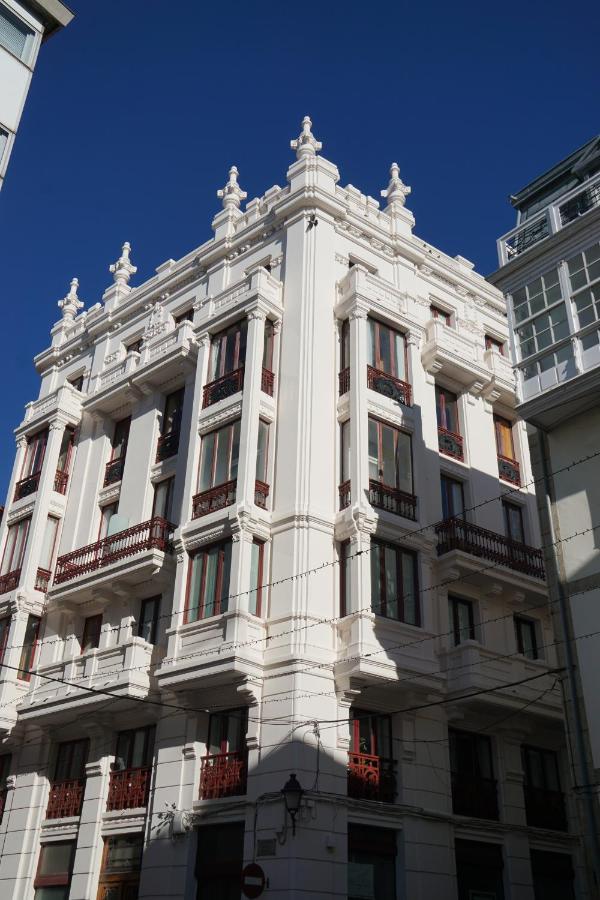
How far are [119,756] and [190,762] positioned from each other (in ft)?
11.4

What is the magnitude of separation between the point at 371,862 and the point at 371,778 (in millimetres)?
1896

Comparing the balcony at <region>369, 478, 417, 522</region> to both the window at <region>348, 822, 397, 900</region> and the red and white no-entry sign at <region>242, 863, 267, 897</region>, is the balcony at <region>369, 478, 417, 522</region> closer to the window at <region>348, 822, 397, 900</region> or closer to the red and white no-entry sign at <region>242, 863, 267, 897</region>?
the window at <region>348, 822, 397, 900</region>

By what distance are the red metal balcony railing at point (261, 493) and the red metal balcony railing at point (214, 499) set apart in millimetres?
619

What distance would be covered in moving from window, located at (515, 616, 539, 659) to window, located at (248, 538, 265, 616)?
853 centimetres

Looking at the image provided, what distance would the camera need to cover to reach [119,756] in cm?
2612

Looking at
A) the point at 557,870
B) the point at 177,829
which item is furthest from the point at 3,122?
the point at 557,870

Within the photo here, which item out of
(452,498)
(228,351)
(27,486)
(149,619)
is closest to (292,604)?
(149,619)

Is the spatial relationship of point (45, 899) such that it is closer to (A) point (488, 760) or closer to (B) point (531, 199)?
(A) point (488, 760)

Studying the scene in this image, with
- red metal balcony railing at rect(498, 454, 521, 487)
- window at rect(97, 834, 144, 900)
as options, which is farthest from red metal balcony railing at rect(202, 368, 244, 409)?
window at rect(97, 834, 144, 900)

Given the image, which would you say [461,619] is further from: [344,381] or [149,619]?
[149,619]

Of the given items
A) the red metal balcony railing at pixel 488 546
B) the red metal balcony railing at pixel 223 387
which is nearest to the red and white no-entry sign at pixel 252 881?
the red metal balcony railing at pixel 488 546

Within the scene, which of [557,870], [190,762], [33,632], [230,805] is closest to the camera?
[230,805]

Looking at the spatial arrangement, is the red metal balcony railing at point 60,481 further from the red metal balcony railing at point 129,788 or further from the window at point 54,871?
the window at point 54,871

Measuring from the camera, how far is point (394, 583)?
984 inches
